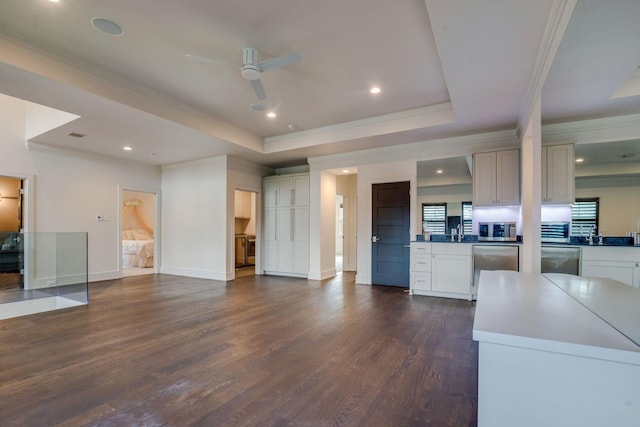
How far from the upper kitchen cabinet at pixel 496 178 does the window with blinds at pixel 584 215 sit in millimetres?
1203

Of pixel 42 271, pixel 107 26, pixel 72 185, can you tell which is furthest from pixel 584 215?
pixel 72 185

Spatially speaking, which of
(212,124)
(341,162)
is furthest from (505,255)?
(212,124)

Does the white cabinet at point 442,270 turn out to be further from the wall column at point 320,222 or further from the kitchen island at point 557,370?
the kitchen island at point 557,370

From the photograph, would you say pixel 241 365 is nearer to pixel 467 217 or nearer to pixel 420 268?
pixel 420 268

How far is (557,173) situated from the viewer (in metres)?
3.88

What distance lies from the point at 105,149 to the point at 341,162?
4830 mm

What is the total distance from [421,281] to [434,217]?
45.9 inches

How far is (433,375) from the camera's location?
2410 millimetres

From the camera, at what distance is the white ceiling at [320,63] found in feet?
8.36

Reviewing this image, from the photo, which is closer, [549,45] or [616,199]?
[549,45]

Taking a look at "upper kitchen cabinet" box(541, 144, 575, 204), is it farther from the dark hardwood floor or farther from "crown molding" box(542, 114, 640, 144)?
the dark hardwood floor

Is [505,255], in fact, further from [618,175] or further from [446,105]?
[446,105]

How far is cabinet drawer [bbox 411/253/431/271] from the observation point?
5.23 meters

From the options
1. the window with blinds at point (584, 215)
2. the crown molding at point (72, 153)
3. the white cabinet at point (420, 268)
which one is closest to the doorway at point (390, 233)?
the white cabinet at point (420, 268)
